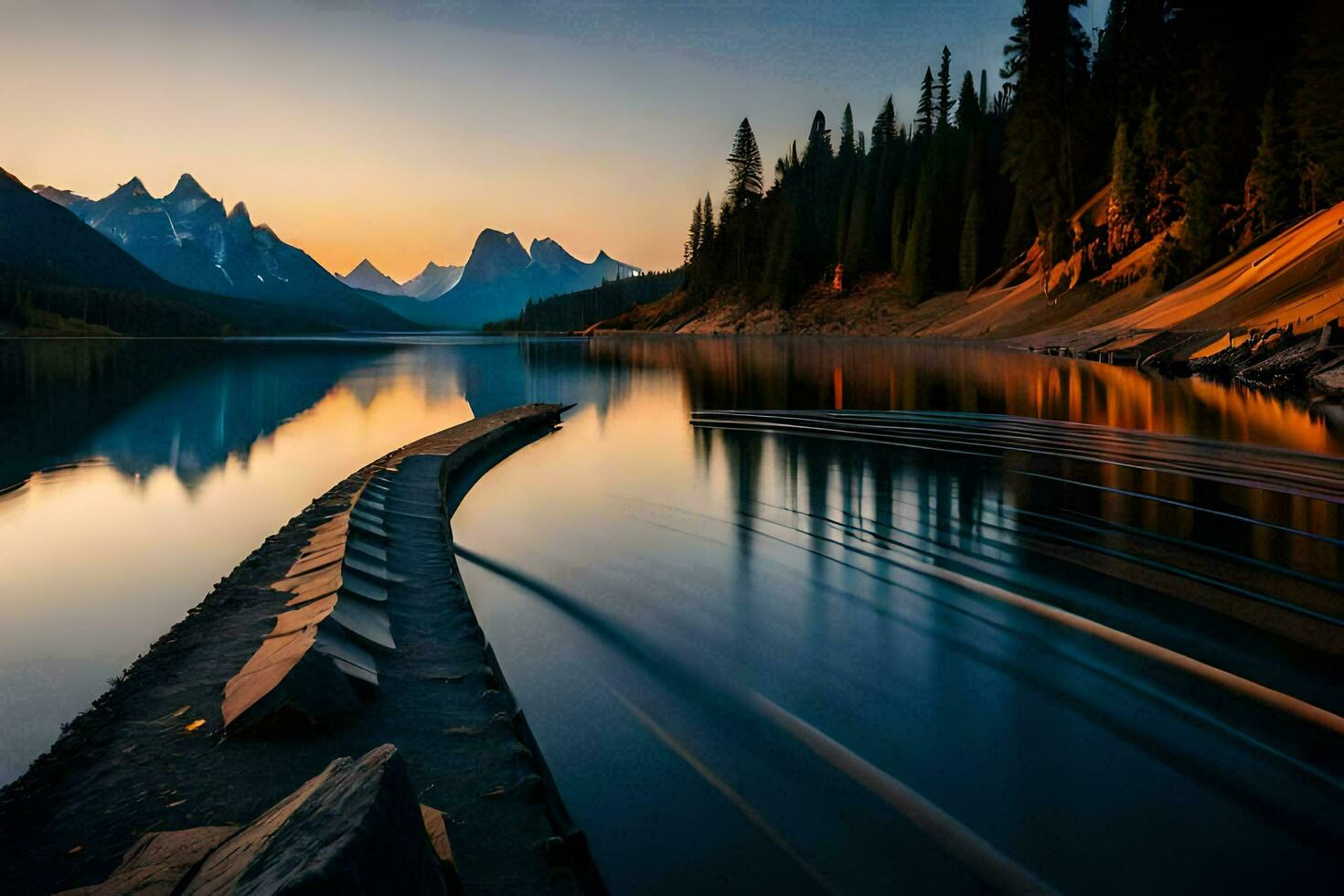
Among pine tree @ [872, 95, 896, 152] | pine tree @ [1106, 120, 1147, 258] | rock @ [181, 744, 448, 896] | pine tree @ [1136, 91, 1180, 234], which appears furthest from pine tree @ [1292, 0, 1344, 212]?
pine tree @ [872, 95, 896, 152]

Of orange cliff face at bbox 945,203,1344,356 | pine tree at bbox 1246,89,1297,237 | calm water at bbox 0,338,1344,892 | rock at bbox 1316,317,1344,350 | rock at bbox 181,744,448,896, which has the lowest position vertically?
calm water at bbox 0,338,1344,892

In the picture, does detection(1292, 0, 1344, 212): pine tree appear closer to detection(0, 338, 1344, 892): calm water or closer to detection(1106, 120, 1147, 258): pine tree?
detection(1106, 120, 1147, 258): pine tree

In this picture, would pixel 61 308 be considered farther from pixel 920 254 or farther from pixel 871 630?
pixel 871 630

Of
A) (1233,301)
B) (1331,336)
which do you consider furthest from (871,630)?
(1233,301)

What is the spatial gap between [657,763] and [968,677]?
275 cm

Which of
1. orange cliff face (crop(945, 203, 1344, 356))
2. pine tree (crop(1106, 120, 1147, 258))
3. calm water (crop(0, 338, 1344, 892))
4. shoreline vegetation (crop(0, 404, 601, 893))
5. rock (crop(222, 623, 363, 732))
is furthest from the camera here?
pine tree (crop(1106, 120, 1147, 258))

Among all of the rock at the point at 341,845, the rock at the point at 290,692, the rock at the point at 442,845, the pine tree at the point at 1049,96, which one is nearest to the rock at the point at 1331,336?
the rock at the point at 290,692

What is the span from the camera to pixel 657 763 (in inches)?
228

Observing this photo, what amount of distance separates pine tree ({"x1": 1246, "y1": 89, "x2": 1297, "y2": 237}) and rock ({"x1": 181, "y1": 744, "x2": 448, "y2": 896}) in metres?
67.5

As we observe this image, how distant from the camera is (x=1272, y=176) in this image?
55.7 meters

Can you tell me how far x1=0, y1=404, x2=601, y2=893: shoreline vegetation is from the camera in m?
3.48

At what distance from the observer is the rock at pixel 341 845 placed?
274 centimetres

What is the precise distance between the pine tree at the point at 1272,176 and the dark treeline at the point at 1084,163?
114 mm

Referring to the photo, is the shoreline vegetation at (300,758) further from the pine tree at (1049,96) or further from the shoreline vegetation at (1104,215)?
the pine tree at (1049,96)
